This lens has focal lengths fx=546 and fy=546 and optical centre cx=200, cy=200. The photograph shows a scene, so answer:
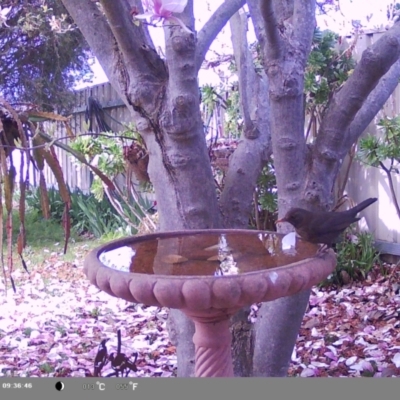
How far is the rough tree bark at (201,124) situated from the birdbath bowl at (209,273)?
0.15 meters

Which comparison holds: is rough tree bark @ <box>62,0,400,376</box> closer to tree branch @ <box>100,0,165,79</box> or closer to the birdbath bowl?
tree branch @ <box>100,0,165,79</box>

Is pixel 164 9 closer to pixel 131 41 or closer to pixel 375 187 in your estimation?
pixel 131 41

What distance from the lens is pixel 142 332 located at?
2.23 m

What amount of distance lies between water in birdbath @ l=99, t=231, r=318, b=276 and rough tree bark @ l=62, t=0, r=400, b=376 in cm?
14

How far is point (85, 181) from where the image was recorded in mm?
4859

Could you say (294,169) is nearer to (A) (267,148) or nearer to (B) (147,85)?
(A) (267,148)

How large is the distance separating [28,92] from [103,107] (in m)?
0.62

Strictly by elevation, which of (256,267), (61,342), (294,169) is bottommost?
(61,342)

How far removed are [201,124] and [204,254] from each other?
13.7 inches

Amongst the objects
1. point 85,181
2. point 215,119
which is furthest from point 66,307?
point 85,181

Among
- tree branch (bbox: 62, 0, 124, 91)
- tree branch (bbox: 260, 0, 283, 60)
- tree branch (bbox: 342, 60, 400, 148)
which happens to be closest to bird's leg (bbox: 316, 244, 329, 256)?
tree branch (bbox: 342, 60, 400, 148)

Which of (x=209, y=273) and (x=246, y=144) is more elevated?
(x=246, y=144)

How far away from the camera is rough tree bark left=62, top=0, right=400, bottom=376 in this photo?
1202mm

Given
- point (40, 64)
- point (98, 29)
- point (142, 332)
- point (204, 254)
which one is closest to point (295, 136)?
point (204, 254)
